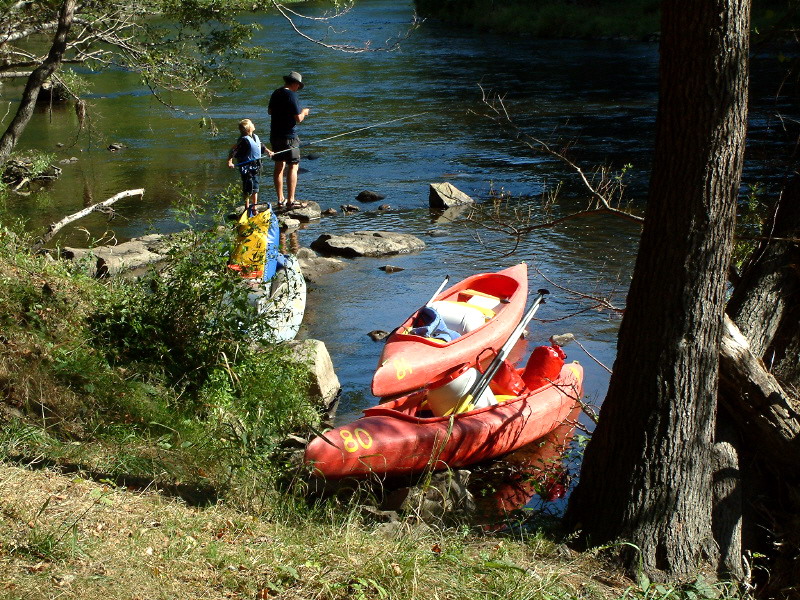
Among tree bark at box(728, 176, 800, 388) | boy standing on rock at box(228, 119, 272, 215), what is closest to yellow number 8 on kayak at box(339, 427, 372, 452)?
tree bark at box(728, 176, 800, 388)

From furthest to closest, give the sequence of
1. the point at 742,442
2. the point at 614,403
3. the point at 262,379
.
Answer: the point at 262,379 < the point at 742,442 < the point at 614,403

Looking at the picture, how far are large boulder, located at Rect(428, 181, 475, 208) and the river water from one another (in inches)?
12.5

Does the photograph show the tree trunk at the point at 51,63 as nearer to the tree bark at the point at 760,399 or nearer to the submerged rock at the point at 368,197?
the tree bark at the point at 760,399

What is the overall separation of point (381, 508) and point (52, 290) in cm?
257

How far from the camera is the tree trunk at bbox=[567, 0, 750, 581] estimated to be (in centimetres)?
380

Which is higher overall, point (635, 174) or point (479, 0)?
point (479, 0)

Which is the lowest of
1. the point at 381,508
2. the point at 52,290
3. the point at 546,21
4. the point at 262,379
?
the point at 381,508

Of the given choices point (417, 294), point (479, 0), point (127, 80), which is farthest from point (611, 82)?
point (479, 0)

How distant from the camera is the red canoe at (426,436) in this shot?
17.7 feet

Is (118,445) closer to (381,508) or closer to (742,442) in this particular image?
(381,508)

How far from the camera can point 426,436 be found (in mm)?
5805

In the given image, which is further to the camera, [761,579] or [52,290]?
[52,290]

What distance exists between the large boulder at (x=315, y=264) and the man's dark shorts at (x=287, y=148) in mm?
1508

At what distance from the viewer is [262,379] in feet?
19.0
